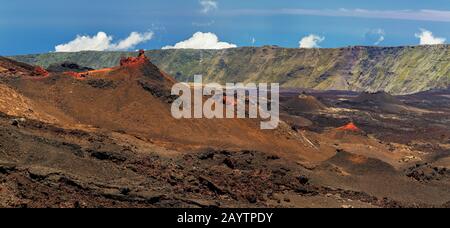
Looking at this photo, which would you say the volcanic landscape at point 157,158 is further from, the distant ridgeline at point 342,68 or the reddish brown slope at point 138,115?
the distant ridgeline at point 342,68

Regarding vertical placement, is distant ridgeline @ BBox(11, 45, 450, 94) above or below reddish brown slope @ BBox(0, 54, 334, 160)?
above

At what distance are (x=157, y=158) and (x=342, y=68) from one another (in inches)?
5660

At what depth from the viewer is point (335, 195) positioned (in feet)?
105

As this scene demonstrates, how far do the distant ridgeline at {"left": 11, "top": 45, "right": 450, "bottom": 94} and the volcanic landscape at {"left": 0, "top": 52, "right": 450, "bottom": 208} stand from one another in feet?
347

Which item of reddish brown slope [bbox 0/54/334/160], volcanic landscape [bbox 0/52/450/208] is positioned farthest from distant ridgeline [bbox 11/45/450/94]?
reddish brown slope [bbox 0/54/334/160]

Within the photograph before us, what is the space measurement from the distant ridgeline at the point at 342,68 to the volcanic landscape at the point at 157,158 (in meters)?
106

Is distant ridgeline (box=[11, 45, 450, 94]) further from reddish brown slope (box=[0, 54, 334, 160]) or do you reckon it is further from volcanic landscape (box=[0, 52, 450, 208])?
reddish brown slope (box=[0, 54, 334, 160])

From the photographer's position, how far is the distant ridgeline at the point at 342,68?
513ft

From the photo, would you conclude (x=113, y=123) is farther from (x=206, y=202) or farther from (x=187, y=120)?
(x=206, y=202)

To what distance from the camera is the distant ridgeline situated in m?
156

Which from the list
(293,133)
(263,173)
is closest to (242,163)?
(263,173)

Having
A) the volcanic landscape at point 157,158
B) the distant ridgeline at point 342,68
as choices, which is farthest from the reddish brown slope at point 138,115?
the distant ridgeline at point 342,68

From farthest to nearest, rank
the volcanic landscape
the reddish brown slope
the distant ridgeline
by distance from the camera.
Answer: the distant ridgeline, the reddish brown slope, the volcanic landscape

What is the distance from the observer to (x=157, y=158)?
3206cm
